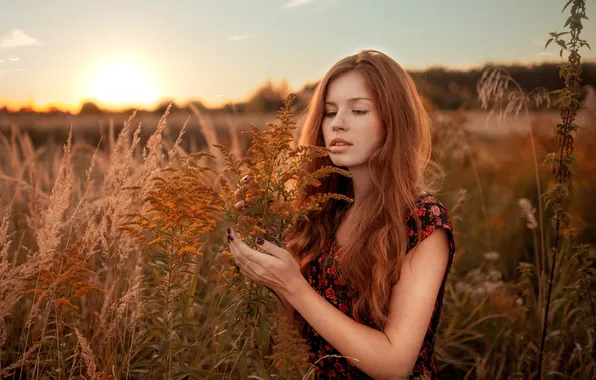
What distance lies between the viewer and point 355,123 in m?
2.55

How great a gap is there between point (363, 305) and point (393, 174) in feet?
2.01

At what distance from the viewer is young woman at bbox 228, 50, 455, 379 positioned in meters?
2.16

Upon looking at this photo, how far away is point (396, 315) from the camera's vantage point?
7.36 feet

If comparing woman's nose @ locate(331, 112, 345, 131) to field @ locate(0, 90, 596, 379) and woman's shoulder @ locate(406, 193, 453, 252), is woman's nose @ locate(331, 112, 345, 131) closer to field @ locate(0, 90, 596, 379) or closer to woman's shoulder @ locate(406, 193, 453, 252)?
woman's shoulder @ locate(406, 193, 453, 252)

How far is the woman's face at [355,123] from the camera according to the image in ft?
8.34

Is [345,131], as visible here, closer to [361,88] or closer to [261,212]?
[361,88]

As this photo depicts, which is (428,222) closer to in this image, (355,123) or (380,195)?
(380,195)

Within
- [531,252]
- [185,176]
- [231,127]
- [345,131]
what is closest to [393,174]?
[345,131]

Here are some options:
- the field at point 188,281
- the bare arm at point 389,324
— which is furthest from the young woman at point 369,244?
the field at point 188,281

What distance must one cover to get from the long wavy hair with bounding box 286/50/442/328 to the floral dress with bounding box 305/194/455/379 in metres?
0.04

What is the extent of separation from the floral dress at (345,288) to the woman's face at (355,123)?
1.15ft

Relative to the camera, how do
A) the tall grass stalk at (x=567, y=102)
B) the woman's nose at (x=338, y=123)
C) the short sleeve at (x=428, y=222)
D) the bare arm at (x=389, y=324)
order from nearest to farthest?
the bare arm at (x=389, y=324), the short sleeve at (x=428, y=222), the woman's nose at (x=338, y=123), the tall grass stalk at (x=567, y=102)

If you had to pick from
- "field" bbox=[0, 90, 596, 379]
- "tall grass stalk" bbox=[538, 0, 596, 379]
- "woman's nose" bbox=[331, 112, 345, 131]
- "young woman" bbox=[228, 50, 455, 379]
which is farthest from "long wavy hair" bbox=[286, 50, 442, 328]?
"tall grass stalk" bbox=[538, 0, 596, 379]

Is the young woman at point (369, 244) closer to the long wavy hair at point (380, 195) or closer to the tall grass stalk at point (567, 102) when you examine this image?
the long wavy hair at point (380, 195)
